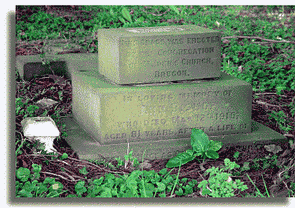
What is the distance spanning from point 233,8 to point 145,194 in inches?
319

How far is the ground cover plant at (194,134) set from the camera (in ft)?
13.4

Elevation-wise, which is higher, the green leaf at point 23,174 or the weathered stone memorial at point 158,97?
the weathered stone memorial at point 158,97

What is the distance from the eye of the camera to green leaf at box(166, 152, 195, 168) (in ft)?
14.6

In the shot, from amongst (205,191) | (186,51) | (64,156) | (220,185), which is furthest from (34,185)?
(186,51)

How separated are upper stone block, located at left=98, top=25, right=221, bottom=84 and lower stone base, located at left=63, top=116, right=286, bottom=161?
58cm

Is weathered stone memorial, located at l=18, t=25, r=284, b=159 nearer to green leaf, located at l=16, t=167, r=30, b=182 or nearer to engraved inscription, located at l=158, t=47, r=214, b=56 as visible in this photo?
engraved inscription, located at l=158, t=47, r=214, b=56

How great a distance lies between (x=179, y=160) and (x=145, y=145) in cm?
39

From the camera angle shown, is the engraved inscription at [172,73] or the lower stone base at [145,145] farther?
the engraved inscription at [172,73]

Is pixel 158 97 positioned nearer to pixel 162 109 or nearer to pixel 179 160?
pixel 162 109

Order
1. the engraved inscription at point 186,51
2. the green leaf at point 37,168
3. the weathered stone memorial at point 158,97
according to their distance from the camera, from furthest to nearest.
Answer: the engraved inscription at point 186,51
the weathered stone memorial at point 158,97
the green leaf at point 37,168

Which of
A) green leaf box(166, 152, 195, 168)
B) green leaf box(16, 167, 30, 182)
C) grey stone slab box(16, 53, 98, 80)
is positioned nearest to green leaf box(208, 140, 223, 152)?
green leaf box(166, 152, 195, 168)

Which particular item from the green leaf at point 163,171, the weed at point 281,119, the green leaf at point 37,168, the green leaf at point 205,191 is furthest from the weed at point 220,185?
the weed at point 281,119

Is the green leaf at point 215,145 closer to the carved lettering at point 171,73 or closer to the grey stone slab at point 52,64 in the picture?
the carved lettering at point 171,73

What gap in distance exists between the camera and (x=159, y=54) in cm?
477
